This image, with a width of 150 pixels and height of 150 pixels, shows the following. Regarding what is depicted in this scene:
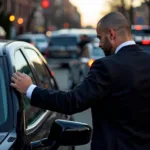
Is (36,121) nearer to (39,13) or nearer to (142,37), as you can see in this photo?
(142,37)

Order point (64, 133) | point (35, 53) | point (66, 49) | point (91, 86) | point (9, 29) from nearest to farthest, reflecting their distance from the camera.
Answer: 1. point (91, 86)
2. point (64, 133)
3. point (35, 53)
4. point (66, 49)
5. point (9, 29)

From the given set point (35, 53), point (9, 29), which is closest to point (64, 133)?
point (35, 53)

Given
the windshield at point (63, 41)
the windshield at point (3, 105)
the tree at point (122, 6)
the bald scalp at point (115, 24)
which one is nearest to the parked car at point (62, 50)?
the windshield at point (63, 41)

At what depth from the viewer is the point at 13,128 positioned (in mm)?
3568

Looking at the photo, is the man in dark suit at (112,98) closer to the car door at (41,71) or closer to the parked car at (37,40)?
the car door at (41,71)

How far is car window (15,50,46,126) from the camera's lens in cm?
411

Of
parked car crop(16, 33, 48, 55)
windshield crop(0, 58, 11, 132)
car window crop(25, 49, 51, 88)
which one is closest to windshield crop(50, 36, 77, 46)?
parked car crop(16, 33, 48, 55)

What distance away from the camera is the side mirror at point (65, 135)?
3.45 m

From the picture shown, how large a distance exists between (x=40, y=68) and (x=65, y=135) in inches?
86.4

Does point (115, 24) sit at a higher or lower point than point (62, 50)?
higher

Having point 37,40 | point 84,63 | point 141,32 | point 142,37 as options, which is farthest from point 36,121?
point 37,40

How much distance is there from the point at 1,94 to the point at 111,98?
3.35 feet

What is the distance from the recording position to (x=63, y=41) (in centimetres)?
2997

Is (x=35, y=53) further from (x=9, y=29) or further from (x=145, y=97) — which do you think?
(x=9, y=29)
